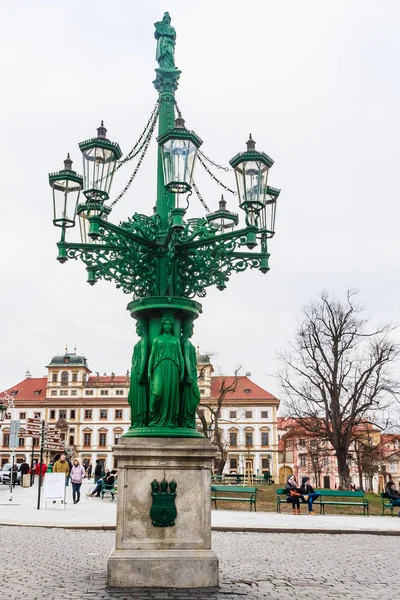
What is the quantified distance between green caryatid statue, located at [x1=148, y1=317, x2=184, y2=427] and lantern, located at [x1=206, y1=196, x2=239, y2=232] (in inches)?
131

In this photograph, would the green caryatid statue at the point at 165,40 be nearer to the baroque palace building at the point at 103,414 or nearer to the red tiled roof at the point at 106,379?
the baroque palace building at the point at 103,414

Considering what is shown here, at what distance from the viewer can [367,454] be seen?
37.8 m

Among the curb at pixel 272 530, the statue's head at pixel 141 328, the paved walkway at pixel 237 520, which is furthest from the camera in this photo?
the paved walkway at pixel 237 520

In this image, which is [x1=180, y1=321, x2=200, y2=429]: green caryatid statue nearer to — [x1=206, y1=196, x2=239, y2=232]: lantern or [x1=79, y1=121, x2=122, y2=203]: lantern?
[x1=79, y1=121, x2=122, y2=203]: lantern

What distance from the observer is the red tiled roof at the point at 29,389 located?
96.3m

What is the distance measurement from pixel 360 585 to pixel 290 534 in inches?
281

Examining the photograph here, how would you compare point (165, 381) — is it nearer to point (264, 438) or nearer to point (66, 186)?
point (66, 186)

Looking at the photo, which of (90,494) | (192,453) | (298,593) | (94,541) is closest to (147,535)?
(192,453)

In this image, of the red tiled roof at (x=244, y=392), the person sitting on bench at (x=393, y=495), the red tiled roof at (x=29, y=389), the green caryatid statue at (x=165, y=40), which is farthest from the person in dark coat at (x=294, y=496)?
the red tiled roof at (x=29, y=389)

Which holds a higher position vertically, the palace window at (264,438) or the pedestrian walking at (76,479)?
the palace window at (264,438)

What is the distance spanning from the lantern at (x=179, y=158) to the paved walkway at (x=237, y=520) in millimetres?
9965

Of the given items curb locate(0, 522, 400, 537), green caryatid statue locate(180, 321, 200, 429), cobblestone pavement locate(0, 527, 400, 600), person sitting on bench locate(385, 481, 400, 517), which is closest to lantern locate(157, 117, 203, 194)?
green caryatid statue locate(180, 321, 200, 429)

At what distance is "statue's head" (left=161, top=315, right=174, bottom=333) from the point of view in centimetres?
817

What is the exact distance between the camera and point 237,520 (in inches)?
670
